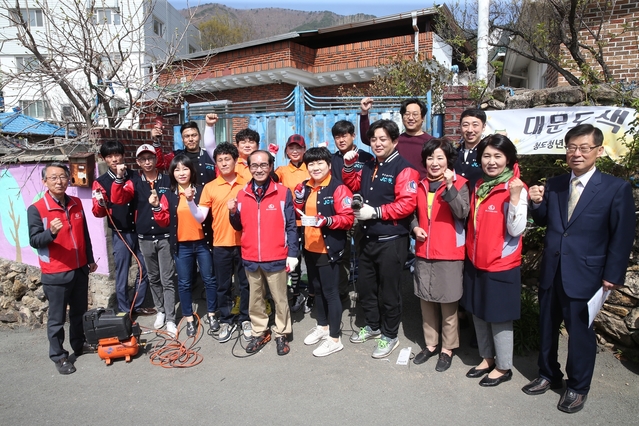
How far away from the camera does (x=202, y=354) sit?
405cm

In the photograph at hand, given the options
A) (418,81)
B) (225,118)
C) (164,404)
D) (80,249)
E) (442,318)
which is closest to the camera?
(164,404)

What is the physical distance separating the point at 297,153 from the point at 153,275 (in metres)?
2.08

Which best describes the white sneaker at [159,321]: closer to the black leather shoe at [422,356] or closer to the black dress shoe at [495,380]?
the black leather shoe at [422,356]

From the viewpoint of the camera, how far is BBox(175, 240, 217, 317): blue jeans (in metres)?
4.27

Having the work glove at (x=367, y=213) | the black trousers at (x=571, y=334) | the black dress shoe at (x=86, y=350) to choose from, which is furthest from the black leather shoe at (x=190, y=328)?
the black trousers at (x=571, y=334)

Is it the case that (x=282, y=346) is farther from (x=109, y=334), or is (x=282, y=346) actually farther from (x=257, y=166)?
(x=257, y=166)

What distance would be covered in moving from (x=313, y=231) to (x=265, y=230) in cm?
44

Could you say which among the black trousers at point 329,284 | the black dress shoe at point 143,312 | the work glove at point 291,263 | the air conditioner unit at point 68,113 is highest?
the air conditioner unit at point 68,113

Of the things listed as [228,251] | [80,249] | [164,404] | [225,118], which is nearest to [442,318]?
[228,251]

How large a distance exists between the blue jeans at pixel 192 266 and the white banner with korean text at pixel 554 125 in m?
3.34

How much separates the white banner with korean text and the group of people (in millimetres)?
830

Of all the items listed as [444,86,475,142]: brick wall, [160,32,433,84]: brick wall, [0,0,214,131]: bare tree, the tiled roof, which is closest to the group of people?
[444,86,475,142]: brick wall

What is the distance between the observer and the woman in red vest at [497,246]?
123 inches

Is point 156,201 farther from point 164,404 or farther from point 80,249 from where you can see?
point 164,404
